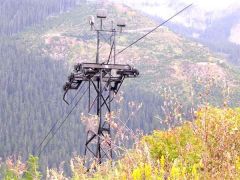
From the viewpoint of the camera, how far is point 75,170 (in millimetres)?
4488

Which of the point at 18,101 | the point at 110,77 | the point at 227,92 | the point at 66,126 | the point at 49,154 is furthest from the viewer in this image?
the point at 18,101

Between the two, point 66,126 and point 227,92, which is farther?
point 66,126

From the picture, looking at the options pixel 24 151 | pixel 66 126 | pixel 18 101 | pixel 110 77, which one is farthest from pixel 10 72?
pixel 110 77

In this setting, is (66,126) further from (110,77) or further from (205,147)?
(205,147)

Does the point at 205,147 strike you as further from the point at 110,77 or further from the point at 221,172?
the point at 110,77

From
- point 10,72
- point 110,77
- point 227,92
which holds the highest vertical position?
point 227,92

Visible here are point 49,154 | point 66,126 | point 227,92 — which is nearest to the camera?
point 227,92

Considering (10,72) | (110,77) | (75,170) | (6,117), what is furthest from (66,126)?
(75,170)

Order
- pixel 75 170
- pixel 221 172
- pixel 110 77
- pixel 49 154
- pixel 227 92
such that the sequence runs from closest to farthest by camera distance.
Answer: pixel 221 172 → pixel 227 92 → pixel 75 170 → pixel 110 77 → pixel 49 154

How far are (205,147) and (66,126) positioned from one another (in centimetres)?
14438

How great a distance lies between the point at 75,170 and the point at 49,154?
403ft

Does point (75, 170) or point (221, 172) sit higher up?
point (221, 172)

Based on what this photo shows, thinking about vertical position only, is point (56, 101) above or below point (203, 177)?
below

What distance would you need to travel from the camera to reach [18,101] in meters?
157
